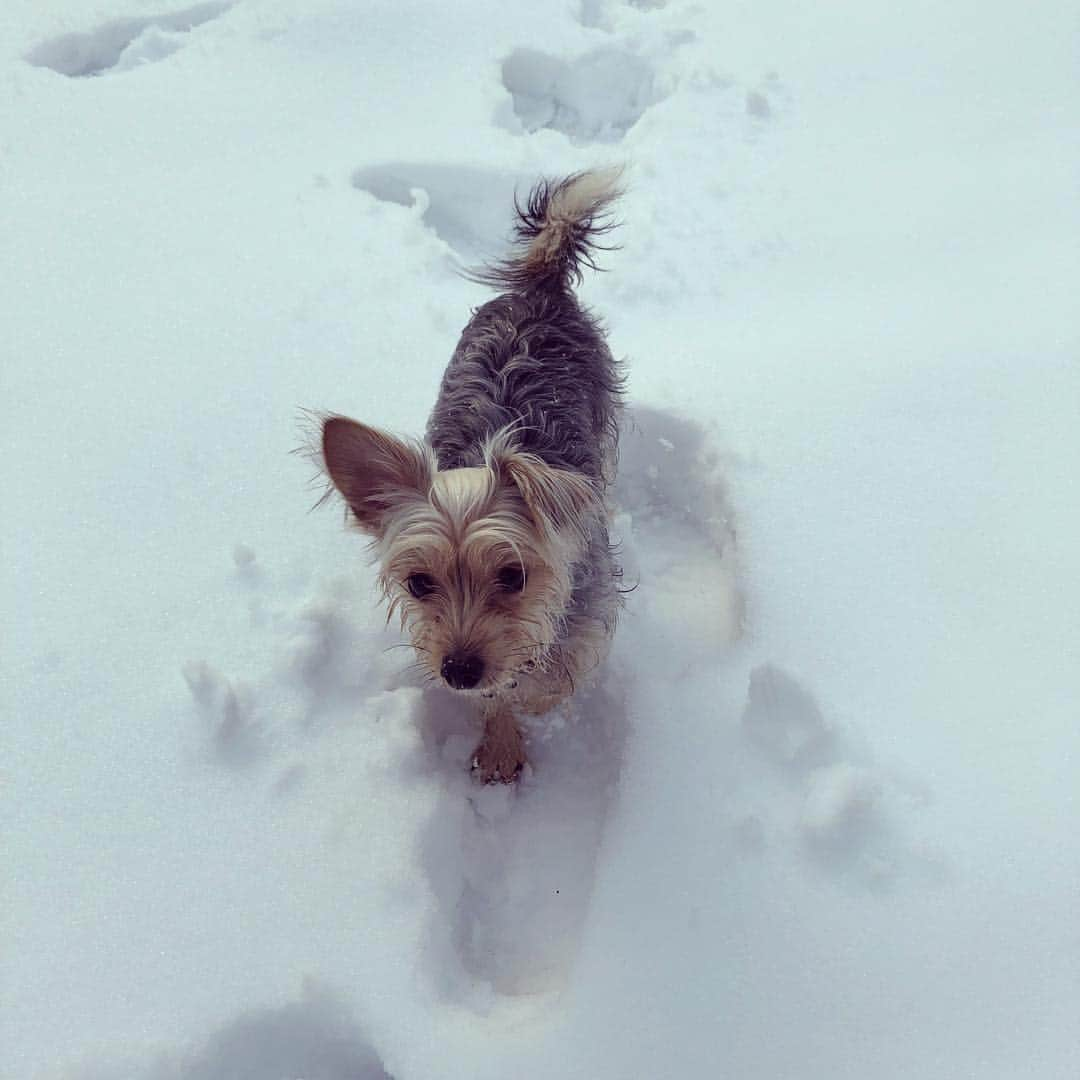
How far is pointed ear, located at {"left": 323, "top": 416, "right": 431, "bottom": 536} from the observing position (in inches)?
85.9

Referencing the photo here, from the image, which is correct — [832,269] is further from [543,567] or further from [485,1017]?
[485,1017]

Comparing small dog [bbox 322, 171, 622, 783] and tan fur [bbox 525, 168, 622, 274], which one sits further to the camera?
tan fur [bbox 525, 168, 622, 274]

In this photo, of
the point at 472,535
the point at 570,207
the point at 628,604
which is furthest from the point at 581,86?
the point at 472,535

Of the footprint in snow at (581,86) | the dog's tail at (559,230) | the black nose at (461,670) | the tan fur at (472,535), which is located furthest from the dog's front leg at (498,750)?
the footprint in snow at (581,86)

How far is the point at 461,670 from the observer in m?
2.14

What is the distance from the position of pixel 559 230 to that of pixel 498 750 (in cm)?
181

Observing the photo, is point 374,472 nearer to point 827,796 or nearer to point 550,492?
point 550,492

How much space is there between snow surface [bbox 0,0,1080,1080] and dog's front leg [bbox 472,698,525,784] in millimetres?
68

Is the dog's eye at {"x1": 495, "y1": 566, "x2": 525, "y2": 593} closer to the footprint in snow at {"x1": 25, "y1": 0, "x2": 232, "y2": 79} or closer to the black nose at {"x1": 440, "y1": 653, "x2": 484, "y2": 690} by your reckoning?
the black nose at {"x1": 440, "y1": 653, "x2": 484, "y2": 690}

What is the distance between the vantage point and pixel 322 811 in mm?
2463

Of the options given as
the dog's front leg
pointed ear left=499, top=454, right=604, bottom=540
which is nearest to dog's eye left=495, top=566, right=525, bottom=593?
pointed ear left=499, top=454, right=604, bottom=540

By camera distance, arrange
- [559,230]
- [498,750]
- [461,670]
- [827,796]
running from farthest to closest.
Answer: [559,230], [498,750], [827,796], [461,670]

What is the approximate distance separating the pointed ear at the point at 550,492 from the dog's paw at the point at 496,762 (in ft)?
2.69

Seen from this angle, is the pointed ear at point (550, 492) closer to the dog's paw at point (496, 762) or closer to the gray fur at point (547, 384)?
the gray fur at point (547, 384)
